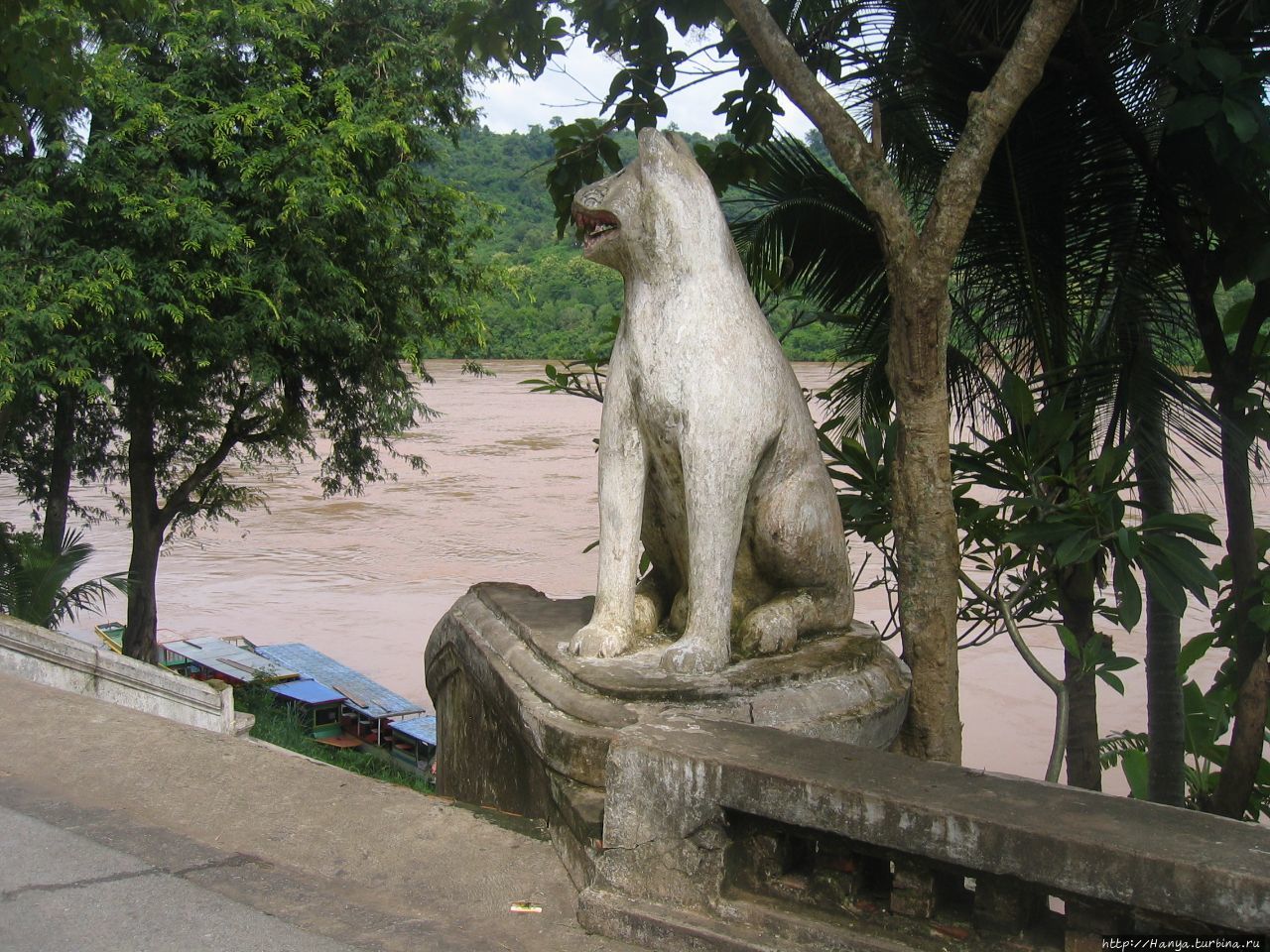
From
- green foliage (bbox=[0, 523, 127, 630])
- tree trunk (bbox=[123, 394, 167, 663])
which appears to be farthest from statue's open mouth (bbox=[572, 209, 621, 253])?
tree trunk (bbox=[123, 394, 167, 663])

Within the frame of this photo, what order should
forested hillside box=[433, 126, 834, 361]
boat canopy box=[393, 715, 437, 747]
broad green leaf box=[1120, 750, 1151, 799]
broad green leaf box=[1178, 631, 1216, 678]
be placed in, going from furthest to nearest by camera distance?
forested hillside box=[433, 126, 834, 361] < boat canopy box=[393, 715, 437, 747] < broad green leaf box=[1120, 750, 1151, 799] < broad green leaf box=[1178, 631, 1216, 678]

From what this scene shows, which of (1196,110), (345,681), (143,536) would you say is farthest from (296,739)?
(1196,110)

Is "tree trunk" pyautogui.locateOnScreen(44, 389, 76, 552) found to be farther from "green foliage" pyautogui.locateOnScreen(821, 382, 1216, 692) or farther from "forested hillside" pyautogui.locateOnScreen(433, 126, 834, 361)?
"forested hillside" pyautogui.locateOnScreen(433, 126, 834, 361)

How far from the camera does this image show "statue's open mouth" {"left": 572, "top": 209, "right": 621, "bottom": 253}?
348 centimetres

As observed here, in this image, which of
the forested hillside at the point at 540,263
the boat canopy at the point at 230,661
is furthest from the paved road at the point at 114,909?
the forested hillside at the point at 540,263

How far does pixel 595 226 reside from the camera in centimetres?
351

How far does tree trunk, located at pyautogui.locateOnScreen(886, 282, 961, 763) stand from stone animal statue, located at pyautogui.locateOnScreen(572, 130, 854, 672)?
0.22 meters

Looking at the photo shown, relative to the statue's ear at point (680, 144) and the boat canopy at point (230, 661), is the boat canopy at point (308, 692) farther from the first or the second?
the statue's ear at point (680, 144)

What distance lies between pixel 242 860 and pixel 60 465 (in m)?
9.26

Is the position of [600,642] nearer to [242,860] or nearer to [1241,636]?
[242,860]

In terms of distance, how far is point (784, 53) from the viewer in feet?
12.1

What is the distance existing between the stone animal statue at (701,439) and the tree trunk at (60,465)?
8499 mm

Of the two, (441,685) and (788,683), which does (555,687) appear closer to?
(788,683)

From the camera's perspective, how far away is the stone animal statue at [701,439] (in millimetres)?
3338
